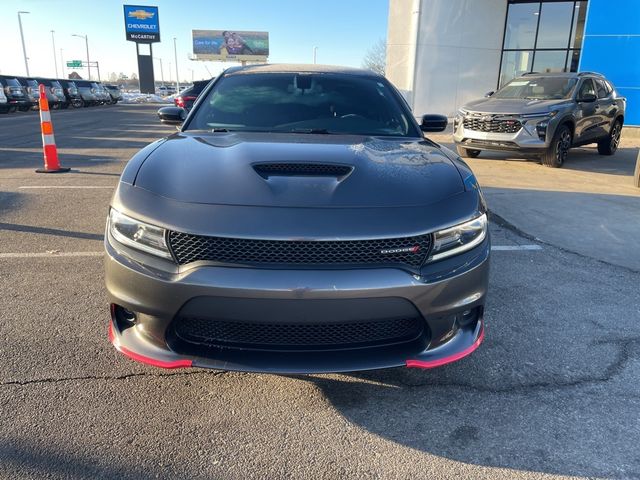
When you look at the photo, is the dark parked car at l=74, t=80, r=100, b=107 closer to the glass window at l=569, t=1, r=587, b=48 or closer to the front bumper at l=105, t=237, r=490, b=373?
the glass window at l=569, t=1, r=587, b=48

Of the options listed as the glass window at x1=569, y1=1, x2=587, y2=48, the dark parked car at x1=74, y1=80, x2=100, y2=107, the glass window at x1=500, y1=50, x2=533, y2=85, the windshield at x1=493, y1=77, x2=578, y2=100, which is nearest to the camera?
the windshield at x1=493, y1=77, x2=578, y2=100

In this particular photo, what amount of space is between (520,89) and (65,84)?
33.0 meters

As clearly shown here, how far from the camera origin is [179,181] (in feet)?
7.06

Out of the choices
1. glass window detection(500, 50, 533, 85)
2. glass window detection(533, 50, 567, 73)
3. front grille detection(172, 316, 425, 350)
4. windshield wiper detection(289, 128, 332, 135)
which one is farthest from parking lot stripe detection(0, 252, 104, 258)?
glass window detection(533, 50, 567, 73)

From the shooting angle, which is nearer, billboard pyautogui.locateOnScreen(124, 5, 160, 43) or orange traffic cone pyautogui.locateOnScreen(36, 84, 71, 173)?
orange traffic cone pyautogui.locateOnScreen(36, 84, 71, 173)

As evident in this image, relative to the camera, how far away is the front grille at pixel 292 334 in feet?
6.67

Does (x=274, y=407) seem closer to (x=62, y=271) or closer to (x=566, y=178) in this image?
(x=62, y=271)

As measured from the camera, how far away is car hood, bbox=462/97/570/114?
349 inches

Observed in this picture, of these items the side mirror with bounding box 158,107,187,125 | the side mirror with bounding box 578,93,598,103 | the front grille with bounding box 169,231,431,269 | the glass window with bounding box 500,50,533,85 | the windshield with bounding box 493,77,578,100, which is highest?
the glass window with bounding box 500,50,533,85

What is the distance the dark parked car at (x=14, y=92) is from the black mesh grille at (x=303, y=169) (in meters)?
27.1

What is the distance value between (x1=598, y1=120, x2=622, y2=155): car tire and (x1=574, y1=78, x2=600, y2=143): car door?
1161 millimetres

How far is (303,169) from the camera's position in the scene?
2264mm

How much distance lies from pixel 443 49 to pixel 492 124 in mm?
10680

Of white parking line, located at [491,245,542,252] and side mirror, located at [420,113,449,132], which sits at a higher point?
side mirror, located at [420,113,449,132]
